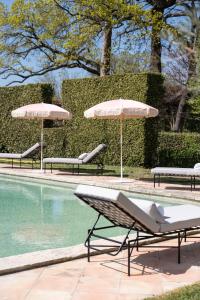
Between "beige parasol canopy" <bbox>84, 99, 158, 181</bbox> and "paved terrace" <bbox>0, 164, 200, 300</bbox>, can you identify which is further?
"beige parasol canopy" <bbox>84, 99, 158, 181</bbox>

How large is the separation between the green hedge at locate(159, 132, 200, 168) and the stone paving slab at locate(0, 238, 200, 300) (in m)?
12.5

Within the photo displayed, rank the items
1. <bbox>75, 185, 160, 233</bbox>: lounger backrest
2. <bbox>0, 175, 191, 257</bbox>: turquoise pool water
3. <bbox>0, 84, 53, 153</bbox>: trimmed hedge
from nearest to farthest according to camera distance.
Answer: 1. <bbox>75, 185, 160, 233</bbox>: lounger backrest
2. <bbox>0, 175, 191, 257</bbox>: turquoise pool water
3. <bbox>0, 84, 53, 153</bbox>: trimmed hedge

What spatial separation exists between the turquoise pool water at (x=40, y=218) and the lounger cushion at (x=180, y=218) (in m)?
1.95

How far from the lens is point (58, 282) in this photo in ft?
16.5

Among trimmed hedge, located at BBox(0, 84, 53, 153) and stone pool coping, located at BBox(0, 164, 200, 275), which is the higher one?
trimmed hedge, located at BBox(0, 84, 53, 153)

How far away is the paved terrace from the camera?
471 cm

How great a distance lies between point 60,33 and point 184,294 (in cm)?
2652

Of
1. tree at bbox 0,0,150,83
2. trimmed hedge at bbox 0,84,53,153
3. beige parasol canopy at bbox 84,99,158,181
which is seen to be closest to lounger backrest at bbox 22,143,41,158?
trimmed hedge at bbox 0,84,53,153

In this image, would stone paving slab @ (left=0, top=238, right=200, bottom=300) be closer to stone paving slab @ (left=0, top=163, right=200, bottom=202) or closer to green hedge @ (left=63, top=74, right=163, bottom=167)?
stone paving slab @ (left=0, top=163, right=200, bottom=202)

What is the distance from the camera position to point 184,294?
14.9 ft

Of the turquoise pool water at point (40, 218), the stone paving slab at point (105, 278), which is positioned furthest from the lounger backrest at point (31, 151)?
the stone paving slab at point (105, 278)

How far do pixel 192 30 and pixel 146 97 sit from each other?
484 inches

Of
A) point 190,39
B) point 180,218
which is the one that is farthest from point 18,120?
point 180,218

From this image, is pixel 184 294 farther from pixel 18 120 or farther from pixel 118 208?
pixel 18 120
